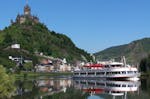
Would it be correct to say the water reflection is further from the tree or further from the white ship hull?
the white ship hull

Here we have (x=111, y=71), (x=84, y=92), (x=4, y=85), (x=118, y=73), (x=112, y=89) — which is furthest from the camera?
(x=111, y=71)

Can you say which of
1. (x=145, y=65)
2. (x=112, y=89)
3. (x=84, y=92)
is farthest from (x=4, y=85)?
(x=145, y=65)

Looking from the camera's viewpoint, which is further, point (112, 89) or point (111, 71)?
point (111, 71)

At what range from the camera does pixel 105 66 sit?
14175 centimetres

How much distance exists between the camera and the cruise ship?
12962cm

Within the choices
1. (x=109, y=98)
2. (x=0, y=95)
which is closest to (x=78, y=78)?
(x=109, y=98)

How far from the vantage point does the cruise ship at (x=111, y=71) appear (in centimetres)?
12962

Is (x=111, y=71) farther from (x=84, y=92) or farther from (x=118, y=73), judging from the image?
(x=84, y=92)

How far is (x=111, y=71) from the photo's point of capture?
132 m

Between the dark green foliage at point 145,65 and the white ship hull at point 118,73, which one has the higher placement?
the dark green foliage at point 145,65

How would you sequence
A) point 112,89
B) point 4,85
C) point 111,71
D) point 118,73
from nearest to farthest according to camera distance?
point 4,85 → point 112,89 → point 118,73 → point 111,71

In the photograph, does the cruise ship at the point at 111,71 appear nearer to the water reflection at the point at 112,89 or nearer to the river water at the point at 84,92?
the water reflection at the point at 112,89

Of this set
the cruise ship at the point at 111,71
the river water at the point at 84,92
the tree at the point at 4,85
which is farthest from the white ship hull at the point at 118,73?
the tree at the point at 4,85

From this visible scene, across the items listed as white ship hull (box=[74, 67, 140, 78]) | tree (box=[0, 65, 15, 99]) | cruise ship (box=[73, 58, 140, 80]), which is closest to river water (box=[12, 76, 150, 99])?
tree (box=[0, 65, 15, 99])
